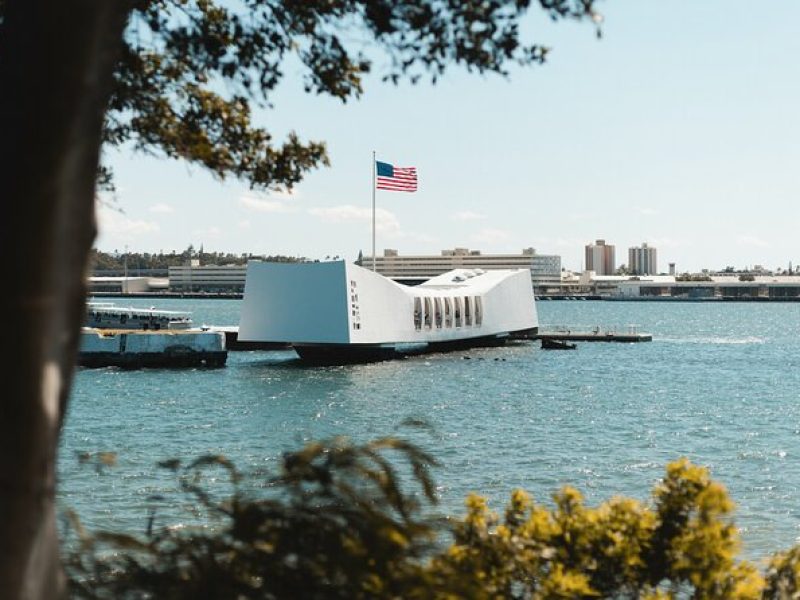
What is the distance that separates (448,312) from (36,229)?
59805 mm

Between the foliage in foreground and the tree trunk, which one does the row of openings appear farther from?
the tree trunk

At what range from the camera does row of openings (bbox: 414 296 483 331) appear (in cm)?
5847

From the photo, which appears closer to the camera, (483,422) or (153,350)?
(483,422)

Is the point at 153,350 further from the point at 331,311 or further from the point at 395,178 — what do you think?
the point at 395,178

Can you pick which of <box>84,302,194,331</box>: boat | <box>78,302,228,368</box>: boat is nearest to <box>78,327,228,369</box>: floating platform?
<box>78,302,228,368</box>: boat

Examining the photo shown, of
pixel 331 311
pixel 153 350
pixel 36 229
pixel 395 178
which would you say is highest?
pixel 395 178

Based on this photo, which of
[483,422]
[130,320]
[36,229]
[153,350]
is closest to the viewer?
[36,229]

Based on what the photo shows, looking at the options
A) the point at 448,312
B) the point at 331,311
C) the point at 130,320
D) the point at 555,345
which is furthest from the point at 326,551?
the point at 130,320

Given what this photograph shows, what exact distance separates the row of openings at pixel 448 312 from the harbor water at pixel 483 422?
2.34 meters

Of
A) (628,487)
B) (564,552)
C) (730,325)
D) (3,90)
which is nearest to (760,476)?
(628,487)

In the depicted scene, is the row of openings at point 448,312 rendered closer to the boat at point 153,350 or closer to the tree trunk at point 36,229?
the boat at point 153,350

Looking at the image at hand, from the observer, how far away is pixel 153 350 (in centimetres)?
5262

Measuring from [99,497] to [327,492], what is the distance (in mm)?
15281

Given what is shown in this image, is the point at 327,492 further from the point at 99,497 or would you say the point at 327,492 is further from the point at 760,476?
the point at 760,476
